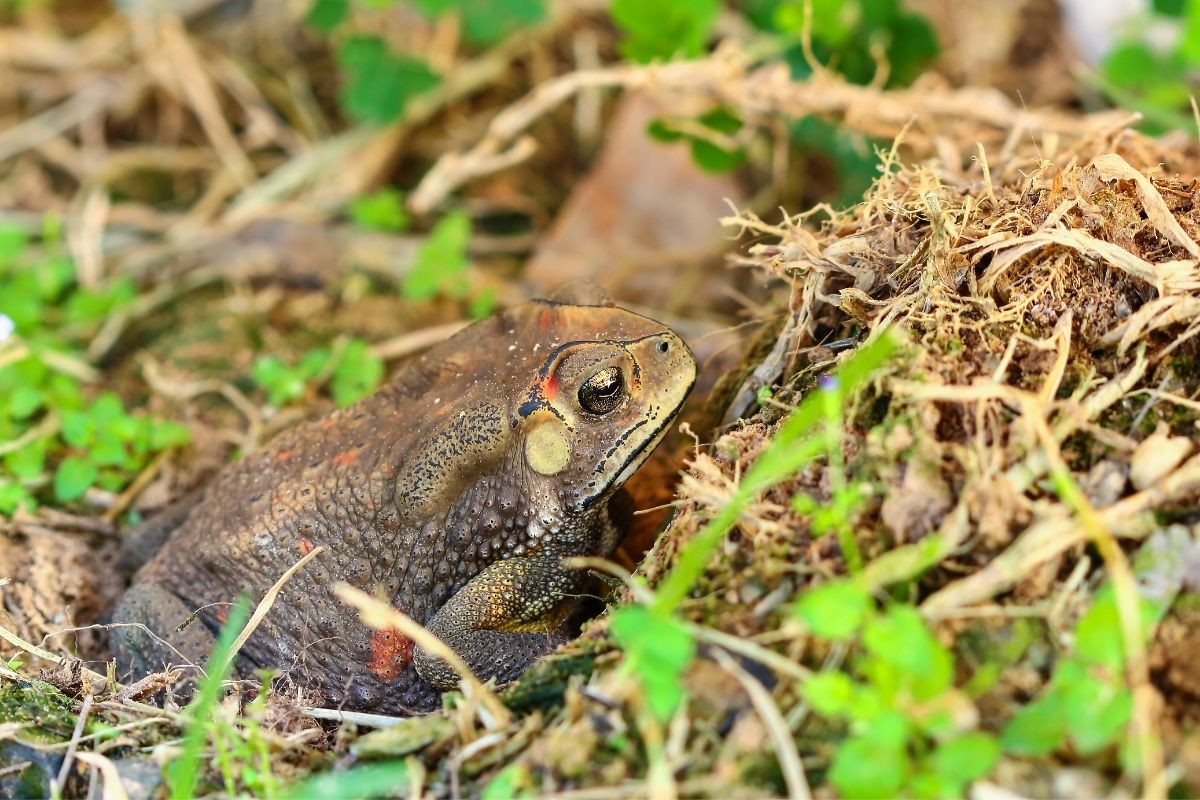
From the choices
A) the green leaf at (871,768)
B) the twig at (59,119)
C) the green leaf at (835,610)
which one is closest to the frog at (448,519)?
the green leaf at (835,610)

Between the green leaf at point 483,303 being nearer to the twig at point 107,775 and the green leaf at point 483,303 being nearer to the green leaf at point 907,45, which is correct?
the green leaf at point 907,45

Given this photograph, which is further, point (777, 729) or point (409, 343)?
point (409, 343)

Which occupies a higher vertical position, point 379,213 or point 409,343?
point 379,213

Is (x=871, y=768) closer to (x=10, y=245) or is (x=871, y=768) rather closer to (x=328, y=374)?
(x=328, y=374)

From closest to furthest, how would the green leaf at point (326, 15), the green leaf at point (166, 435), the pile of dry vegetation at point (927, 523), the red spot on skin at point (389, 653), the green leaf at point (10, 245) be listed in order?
Result: the pile of dry vegetation at point (927, 523) < the red spot on skin at point (389, 653) < the green leaf at point (166, 435) < the green leaf at point (10, 245) < the green leaf at point (326, 15)

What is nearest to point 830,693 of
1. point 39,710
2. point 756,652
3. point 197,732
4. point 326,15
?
point 756,652

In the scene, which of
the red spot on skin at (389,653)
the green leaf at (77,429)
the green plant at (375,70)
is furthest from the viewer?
the green plant at (375,70)

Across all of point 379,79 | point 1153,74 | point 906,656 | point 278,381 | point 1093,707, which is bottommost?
point 278,381
